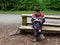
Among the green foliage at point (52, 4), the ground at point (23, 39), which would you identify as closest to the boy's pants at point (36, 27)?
the ground at point (23, 39)

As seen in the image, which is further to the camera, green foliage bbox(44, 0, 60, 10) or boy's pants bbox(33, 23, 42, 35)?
green foliage bbox(44, 0, 60, 10)

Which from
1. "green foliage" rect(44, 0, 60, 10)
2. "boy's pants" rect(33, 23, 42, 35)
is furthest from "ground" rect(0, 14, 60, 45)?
"green foliage" rect(44, 0, 60, 10)

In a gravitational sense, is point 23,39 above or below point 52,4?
below

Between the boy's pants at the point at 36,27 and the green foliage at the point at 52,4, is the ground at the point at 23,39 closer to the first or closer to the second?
the boy's pants at the point at 36,27

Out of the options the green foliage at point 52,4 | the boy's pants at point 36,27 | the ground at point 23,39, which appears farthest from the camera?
the green foliage at point 52,4

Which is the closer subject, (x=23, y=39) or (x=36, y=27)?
(x=36, y=27)

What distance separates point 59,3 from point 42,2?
1251mm

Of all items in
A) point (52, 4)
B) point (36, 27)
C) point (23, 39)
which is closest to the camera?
point (36, 27)

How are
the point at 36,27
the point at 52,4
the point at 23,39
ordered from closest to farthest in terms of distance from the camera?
the point at 36,27
the point at 23,39
the point at 52,4

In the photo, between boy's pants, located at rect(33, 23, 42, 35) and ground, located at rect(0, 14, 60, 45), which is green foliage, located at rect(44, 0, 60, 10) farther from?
boy's pants, located at rect(33, 23, 42, 35)

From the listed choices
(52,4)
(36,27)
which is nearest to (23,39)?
(36,27)

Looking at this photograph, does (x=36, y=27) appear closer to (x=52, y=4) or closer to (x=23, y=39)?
(x=23, y=39)

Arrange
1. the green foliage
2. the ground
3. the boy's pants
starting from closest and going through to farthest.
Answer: the ground < the boy's pants < the green foliage

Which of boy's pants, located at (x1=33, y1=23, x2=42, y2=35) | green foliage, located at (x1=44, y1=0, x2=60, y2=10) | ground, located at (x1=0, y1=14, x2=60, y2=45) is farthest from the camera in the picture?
green foliage, located at (x1=44, y1=0, x2=60, y2=10)
